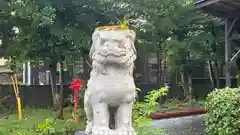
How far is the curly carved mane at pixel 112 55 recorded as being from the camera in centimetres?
390

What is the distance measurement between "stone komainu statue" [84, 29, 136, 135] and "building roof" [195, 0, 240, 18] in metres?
6.62

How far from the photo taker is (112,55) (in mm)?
3887

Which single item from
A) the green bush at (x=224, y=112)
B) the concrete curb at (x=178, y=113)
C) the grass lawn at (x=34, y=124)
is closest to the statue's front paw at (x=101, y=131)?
the grass lawn at (x=34, y=124)

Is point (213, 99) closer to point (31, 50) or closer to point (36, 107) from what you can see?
point (31, 50)

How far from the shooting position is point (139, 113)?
4.95 m

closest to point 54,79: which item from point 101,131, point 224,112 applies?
point 224,112

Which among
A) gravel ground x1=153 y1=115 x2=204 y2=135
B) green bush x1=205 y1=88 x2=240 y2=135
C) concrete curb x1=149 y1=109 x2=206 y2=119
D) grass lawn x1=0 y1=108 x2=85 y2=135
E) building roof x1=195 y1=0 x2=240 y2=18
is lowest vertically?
concrete curb x1=149 y1=109 x2=206 y2=119

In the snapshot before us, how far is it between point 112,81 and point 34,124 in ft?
19.5

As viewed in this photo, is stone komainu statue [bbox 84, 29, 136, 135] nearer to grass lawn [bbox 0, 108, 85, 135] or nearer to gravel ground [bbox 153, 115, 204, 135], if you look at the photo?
grass lawn [bbox 0, 108, 85, 135]

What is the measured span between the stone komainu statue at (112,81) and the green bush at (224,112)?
8.56 feet

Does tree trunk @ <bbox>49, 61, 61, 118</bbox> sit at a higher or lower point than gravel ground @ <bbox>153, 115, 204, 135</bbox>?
higher

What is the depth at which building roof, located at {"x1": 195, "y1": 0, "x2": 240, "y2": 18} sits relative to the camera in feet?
32.8

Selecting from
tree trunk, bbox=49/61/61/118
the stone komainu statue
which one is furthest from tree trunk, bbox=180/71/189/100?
the stone komainu statue

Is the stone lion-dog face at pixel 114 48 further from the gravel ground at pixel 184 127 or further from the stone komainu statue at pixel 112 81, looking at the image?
the gravel ground at pixel 184 127
